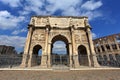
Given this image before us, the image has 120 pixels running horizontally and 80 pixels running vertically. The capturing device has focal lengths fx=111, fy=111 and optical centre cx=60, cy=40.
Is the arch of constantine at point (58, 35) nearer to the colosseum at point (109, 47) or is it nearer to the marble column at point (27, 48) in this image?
the marble column at point (27, 48)

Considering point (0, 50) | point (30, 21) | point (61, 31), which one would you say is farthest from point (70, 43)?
point (0, 50)

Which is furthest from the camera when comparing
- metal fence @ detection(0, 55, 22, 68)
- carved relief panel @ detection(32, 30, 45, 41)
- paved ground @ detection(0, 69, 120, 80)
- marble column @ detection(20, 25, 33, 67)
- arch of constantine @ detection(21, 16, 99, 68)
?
metal fence @ detection(0, 55, 22, 68)

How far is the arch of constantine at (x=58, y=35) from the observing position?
20.4m

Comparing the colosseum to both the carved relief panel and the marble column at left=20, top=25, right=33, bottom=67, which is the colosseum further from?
the marble column at left=20, top=25, right=33, bottom=67

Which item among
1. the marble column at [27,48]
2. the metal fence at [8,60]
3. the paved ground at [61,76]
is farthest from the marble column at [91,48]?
the metal fence at [8,60]

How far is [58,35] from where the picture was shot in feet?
76.7

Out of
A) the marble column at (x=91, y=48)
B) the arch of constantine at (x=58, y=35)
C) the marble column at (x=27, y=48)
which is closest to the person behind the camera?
the marble column at (x=27, y=48)

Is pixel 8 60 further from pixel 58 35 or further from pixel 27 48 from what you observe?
pixel 58 35

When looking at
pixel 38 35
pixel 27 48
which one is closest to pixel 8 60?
pixel 27 48

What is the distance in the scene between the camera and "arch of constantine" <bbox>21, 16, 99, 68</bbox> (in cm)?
2041

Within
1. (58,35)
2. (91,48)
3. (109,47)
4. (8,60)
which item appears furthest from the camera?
(109,47)

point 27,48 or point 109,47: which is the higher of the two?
point 109,47

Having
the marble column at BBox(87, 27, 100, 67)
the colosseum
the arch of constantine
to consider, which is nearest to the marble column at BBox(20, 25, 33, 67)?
the arch of constantine

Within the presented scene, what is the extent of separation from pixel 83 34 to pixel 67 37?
11.6 feet
